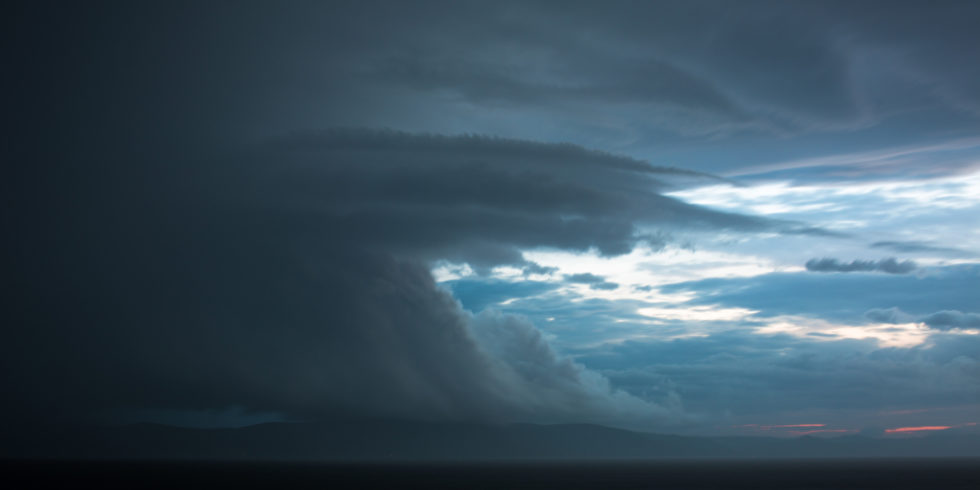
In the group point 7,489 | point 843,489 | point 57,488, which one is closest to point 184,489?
point 57,488

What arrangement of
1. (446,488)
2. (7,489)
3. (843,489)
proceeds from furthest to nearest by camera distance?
1. (843,489)
2. (446,488)
3. (7,489)

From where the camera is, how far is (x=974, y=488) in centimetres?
18388

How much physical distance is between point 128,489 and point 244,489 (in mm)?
28949

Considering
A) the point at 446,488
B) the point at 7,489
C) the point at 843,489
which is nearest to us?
the point at 7,489

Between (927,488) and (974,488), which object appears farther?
(927,488)

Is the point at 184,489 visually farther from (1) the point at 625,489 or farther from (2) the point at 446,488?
(1) the point at 625,489

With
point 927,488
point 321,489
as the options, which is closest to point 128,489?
point 321,489

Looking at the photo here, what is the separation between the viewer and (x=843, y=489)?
636 feet

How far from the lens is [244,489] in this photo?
175 meters

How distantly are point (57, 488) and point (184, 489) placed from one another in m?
31.4

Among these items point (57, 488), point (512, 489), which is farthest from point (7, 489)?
point (512, 489)

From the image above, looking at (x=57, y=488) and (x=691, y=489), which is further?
(x=691, y=489)

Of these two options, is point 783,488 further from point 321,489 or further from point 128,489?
point 128,489

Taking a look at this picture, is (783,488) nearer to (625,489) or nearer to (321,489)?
(625,489)
